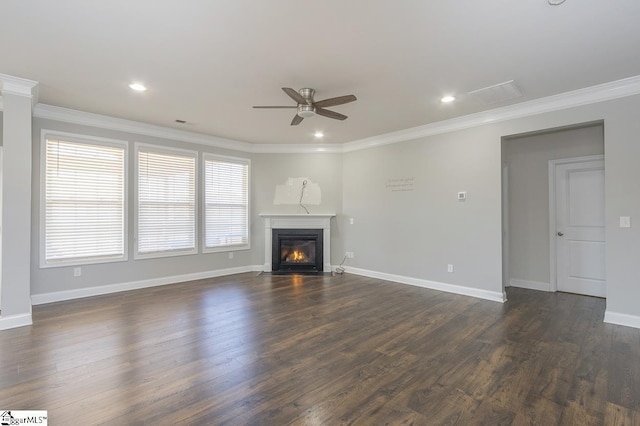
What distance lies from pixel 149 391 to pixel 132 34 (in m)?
2.80

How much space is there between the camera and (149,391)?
2.19m

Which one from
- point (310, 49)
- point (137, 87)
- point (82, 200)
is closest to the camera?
point (310, 49)

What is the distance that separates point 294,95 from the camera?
320cm

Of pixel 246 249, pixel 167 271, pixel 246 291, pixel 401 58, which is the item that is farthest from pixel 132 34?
pixel 246 249

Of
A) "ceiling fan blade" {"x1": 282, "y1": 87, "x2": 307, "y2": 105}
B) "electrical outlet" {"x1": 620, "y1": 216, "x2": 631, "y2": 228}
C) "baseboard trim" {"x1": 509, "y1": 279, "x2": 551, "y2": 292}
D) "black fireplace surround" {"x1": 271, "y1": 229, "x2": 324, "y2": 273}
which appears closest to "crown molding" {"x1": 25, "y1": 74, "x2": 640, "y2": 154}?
"electrical outlet" {"x1": 620, "y1": 216, "x2": 631, "y2": 228}

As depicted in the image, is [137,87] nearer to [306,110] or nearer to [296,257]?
[306,110]

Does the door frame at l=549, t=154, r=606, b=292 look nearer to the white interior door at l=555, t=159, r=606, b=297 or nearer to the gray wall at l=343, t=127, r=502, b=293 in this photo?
the white interior door at l=555, t=159, r=606, b=297

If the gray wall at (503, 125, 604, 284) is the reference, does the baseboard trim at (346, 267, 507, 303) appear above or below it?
below

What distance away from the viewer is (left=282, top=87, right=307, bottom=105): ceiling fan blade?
3095 millimetres

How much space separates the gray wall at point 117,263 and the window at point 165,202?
12cm

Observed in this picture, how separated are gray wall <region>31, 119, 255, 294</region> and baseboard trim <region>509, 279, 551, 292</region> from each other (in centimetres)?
509

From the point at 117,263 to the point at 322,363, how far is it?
3.98 meters

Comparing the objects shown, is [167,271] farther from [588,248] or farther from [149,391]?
[588,248]

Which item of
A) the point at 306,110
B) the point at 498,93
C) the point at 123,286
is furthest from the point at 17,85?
the point at 498,93
